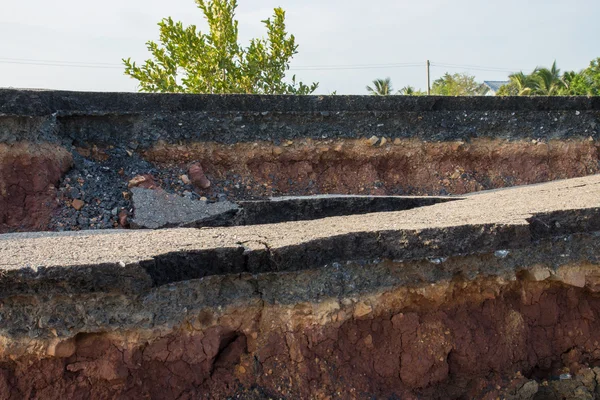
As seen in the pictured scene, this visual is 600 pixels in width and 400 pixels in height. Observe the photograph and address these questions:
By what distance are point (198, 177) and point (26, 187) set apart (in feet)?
5.46

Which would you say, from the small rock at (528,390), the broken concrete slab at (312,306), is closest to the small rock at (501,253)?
the broken concrete slab at (312,306)

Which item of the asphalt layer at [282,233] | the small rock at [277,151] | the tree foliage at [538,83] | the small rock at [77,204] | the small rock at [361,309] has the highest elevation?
the tree foliage at [538,83]

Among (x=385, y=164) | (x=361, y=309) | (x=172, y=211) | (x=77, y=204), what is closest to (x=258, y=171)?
(x=172, y=211)

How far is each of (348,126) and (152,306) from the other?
4.43 meters

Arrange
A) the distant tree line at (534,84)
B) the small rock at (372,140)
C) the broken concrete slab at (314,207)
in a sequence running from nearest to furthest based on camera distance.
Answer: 1. the broken concrete slab at (314,207)
2. the small rock at (372,140)
3. the distant tree line at (534,84)

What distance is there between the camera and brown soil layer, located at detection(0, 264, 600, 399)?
2.25 metres

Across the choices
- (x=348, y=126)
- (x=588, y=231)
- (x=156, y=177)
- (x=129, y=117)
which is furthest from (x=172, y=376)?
(x=348, y=126)

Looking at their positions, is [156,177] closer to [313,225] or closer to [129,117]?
[129,117]

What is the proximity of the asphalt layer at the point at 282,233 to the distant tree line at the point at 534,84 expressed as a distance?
17.0m

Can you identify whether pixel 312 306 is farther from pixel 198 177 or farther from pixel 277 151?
pixel 277 151

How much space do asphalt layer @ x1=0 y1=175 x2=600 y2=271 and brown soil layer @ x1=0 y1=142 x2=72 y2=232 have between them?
206cm

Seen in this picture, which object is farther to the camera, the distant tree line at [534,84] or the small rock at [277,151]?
the distant tree line at [534,84]

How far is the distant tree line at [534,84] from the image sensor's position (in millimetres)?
19859

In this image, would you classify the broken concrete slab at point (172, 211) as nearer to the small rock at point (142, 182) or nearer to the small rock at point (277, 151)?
the small rock at point (142, 182)
